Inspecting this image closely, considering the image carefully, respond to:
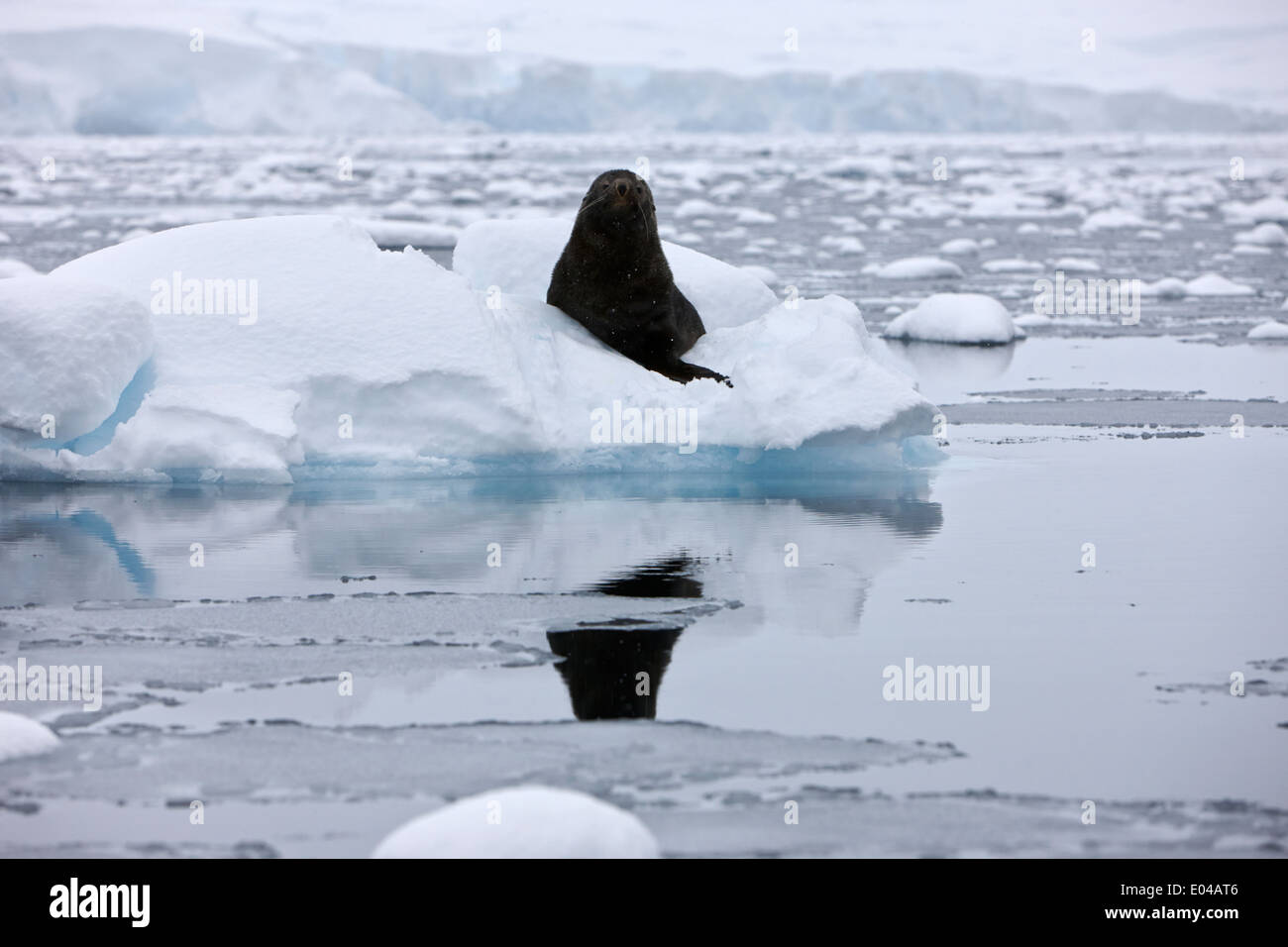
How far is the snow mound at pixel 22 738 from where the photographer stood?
3361 millimetres

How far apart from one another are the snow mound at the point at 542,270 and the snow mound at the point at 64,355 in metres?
1.97

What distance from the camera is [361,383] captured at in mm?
6289

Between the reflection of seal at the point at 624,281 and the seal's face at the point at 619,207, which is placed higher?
the seal's face at the point at 619,207

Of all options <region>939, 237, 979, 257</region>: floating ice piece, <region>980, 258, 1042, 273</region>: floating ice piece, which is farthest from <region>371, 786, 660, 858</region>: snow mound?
<region>939, 237, 979, 257</region>: floating ice piece

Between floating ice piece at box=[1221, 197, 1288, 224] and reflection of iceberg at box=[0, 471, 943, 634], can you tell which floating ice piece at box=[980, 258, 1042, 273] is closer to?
floating ice piece at box=[1221, 197, 1288, 224]

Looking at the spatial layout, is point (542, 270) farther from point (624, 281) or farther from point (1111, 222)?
point (1111, 222)

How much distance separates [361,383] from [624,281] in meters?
1.28

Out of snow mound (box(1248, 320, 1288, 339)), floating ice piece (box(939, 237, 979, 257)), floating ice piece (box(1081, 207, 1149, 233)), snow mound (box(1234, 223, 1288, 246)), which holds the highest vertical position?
floating ice piece (box(1081, 207, 1149, 233))

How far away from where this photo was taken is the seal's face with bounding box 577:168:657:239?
681cm

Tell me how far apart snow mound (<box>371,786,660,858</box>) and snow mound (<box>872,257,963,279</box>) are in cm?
1298

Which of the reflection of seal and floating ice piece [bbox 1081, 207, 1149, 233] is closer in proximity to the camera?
the reflection of seal

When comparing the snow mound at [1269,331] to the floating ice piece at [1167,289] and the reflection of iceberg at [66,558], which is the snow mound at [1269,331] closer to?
the floating ice piece at [1167,289]

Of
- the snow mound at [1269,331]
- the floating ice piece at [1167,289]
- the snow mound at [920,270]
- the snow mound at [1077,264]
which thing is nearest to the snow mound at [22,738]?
the snow mound at [1269,331]
